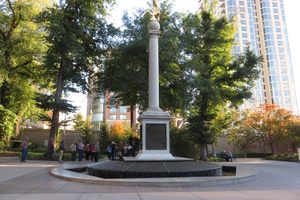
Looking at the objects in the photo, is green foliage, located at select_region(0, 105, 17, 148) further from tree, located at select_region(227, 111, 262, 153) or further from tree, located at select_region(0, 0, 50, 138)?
tree, located at select_region(227, 111, 262, 153)

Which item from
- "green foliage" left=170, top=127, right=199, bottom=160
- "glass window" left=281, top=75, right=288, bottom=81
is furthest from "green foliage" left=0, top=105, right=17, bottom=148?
"glass window" left=281, top=75, right=288, bottom=81

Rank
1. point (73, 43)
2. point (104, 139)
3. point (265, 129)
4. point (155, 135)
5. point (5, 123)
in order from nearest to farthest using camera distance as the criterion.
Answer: point (155, 135)
point (73, 43)
point (5, 123)
point (104, 139)
point (265, 129)

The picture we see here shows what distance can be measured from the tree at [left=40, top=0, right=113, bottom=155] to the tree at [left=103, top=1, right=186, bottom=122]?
2.52 metres

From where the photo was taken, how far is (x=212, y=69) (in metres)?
32.8

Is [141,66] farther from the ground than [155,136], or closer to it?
farther from the ground

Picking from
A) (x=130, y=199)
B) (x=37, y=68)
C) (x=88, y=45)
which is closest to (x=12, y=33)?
(x=37, y=68)

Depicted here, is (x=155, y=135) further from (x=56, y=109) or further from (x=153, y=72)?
(x=56, y=109)

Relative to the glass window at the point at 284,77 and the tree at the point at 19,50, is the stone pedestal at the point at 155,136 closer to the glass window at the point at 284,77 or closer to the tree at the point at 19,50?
the tree at the point at 19,50

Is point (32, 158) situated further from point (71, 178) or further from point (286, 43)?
point (286, 43)

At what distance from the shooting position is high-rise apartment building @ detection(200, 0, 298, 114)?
116 meters

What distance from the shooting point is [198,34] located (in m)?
32.5

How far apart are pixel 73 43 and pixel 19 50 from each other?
8320mm

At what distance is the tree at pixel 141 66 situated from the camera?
1085 inches

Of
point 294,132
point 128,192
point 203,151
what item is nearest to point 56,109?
point 203,151
